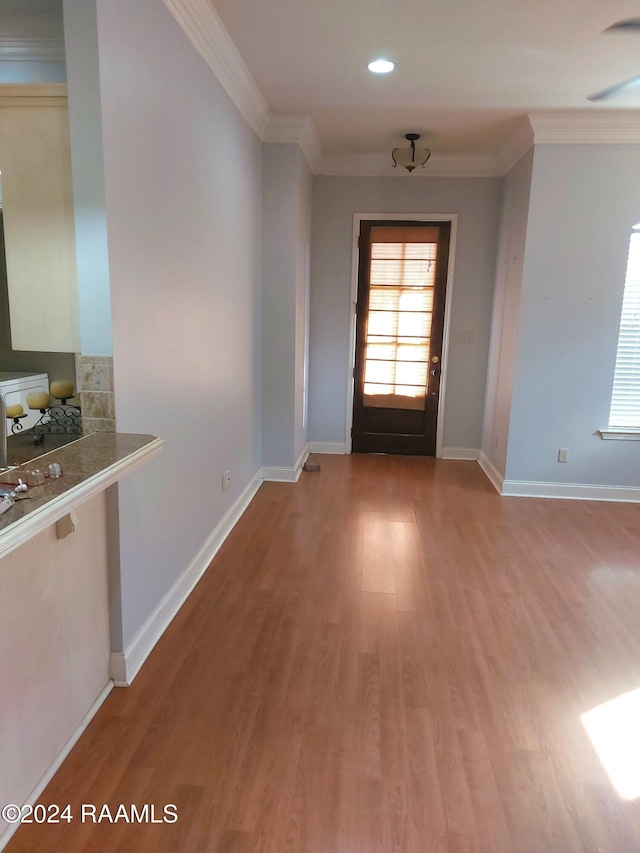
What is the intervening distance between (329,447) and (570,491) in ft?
7.39

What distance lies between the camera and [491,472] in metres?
4.86

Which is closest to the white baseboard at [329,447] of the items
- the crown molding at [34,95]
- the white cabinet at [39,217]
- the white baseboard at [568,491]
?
the white baseboard at [568,491]

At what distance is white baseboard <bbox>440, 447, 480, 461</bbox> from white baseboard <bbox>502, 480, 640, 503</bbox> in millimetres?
1037

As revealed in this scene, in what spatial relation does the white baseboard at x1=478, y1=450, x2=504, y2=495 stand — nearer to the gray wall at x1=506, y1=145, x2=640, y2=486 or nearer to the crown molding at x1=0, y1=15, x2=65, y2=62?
the gray wall at x1=506, y1=145, x2=640, y2=486

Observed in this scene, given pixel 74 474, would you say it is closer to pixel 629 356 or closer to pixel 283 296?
pixel 283 296

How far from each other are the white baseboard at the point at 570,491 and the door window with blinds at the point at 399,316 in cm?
135

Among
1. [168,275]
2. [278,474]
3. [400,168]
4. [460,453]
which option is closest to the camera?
[168,275]

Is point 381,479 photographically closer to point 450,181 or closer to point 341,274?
point 341,274

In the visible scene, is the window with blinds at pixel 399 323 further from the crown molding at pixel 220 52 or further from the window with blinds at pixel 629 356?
the crown molding at pixel 220 52

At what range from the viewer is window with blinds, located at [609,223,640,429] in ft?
13.4

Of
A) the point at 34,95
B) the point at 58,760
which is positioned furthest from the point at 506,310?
the point at 58,760

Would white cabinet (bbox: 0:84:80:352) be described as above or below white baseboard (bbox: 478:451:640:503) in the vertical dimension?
above

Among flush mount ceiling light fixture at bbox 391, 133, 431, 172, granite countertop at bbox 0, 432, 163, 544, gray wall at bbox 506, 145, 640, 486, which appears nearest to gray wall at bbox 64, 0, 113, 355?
granite countertop at bbox 0, 432, 163, 544

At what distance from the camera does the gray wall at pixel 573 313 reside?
397cm
